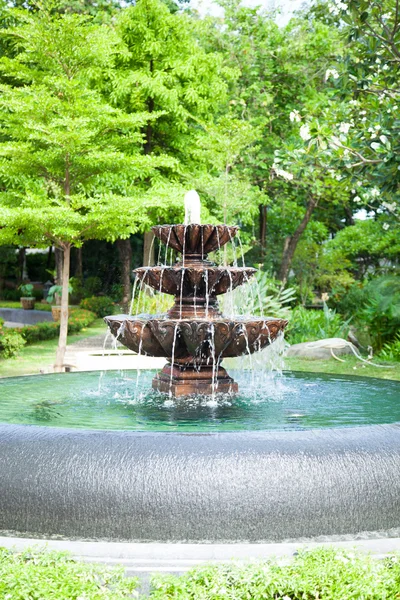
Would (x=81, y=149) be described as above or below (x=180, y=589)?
above

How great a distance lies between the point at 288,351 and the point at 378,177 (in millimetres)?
8422

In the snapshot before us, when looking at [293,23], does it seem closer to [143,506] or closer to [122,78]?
[122,78]

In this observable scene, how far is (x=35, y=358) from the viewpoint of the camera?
1908 cm

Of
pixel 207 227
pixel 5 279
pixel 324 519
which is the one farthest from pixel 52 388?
pixel 5 279

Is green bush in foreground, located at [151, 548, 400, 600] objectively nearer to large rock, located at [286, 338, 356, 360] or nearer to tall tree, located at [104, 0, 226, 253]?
large rock, located at [286, 338, 356, 360]

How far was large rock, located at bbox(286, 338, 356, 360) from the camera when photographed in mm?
17641

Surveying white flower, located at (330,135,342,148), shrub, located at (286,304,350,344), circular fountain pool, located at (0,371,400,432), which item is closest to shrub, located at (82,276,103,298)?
shrub, located at (286,304,350,344)

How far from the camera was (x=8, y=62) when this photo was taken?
17.1 meters

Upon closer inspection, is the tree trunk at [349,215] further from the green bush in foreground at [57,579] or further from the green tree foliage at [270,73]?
the green bush in foreground at [57,579]

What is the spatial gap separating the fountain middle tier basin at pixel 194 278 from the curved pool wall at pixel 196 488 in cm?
279

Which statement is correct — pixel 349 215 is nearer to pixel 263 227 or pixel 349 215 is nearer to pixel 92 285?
pixel 263 227

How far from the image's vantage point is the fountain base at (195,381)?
7645 millimetres

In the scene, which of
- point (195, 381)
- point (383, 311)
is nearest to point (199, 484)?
point (195, 381)

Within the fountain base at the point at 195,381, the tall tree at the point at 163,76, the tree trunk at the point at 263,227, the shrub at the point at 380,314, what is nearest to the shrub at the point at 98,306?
the tall tree at the point at 163,76
